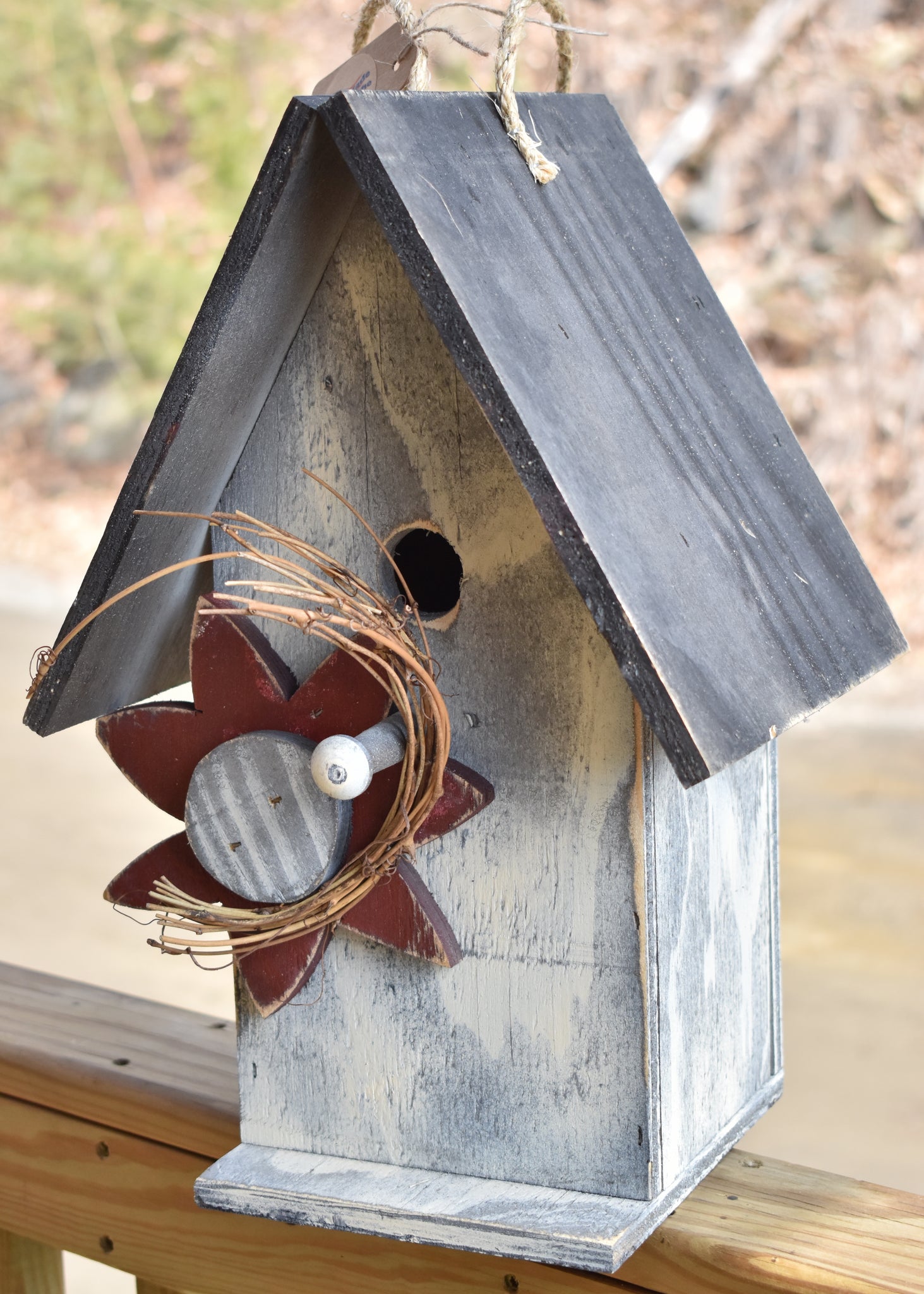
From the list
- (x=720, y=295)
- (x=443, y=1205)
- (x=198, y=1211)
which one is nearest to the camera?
(x=443, y=1205)

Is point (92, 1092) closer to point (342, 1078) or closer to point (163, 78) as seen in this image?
point (342, 1078)

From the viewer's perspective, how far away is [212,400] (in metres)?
1.03

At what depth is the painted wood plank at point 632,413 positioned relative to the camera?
897 millimetres

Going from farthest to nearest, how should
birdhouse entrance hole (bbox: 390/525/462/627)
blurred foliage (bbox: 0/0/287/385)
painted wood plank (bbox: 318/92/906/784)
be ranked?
blurred foliage (bbox: 0/0/287/385)
birdhouse entrance hole (bbox: 390/525/462/627)
painted wood plank (bbox: 318/92/906/784)

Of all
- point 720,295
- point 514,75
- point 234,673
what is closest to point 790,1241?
point 234,673

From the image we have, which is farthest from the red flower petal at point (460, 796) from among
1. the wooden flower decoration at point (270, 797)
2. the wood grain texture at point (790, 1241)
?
the wood grain texture at point (790, 1241)

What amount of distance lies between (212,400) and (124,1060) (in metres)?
0.66

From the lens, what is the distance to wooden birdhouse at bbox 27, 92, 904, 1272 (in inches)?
38.1

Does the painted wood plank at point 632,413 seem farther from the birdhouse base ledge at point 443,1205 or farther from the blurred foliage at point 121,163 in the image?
the blurred foliage at point 121,163

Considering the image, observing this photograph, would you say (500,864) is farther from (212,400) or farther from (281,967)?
(212,400)

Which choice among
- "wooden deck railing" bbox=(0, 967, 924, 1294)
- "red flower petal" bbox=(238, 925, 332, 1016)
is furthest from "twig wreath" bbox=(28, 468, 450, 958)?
"wooden deck railing" bbox=(0, 967, 924, 1294)

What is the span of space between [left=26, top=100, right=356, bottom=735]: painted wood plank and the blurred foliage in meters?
8.43

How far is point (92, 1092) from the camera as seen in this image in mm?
1322

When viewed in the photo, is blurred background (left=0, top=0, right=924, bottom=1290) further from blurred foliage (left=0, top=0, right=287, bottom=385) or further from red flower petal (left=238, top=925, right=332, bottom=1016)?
red flower petal (left=238, top=925, right=332, bottom=1016)
